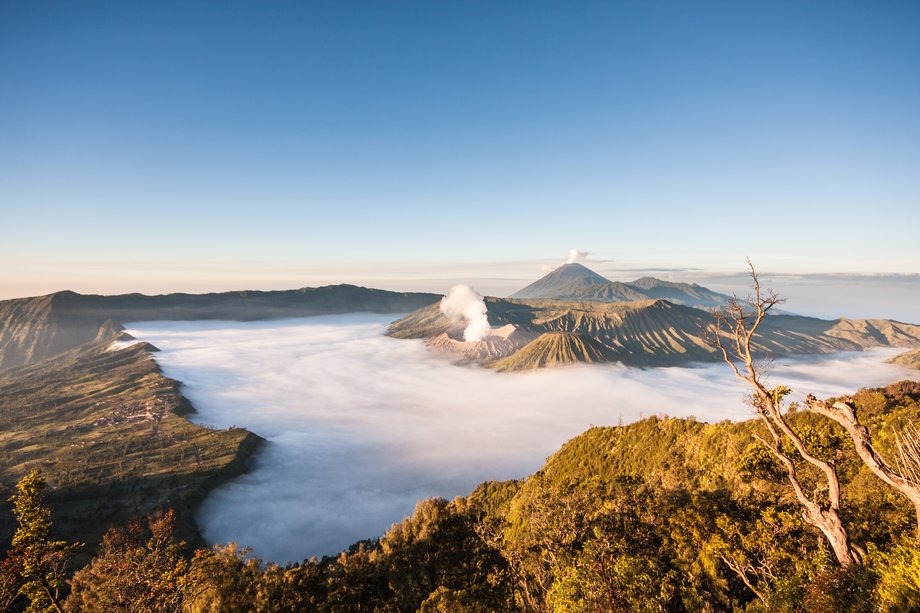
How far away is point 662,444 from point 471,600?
164 feet

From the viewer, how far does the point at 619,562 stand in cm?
1859

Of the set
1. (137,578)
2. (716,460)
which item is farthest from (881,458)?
(716,460)

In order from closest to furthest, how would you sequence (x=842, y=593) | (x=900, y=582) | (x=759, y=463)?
(x=900, y=582) < (x=842, y=593) < (x=759, y=463)

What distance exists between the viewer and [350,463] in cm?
19088

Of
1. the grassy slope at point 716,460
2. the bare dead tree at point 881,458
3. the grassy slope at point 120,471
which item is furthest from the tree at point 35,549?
the grassy slope at point 120,471

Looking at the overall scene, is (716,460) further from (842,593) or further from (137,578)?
(137,578)

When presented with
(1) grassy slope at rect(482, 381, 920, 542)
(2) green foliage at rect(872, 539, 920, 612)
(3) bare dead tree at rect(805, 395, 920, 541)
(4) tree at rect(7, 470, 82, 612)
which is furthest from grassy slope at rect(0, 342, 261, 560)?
(3) bare dead tree at rect(805, 395, 920, 541)

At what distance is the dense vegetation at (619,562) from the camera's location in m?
17.4

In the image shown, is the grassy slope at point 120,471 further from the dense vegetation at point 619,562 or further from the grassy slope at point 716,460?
the grassy slope at point 716,460

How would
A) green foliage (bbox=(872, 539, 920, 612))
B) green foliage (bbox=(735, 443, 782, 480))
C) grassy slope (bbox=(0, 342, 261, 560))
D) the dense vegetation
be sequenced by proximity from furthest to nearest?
grassy slope (bbox=(0, 342, 261, 560)) < green foliage (bbox=(735, 443, 782, 480)) < the dense vegetation < green foliage (bbox=(872, 539, 920, 612))

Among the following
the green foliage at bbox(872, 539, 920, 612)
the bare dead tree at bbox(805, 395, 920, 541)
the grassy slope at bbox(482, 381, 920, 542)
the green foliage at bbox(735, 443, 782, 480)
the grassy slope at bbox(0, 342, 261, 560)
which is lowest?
the grassy slope at bbox(0, 342, 261, 560)

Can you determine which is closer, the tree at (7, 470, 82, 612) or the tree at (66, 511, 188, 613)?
the tree at (7, 470, 82, 612)

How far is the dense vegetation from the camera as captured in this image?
1736 cm

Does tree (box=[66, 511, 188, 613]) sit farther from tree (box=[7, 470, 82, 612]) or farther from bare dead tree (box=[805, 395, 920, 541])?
bare dead tree (box=[805, 395, 920, 541])
